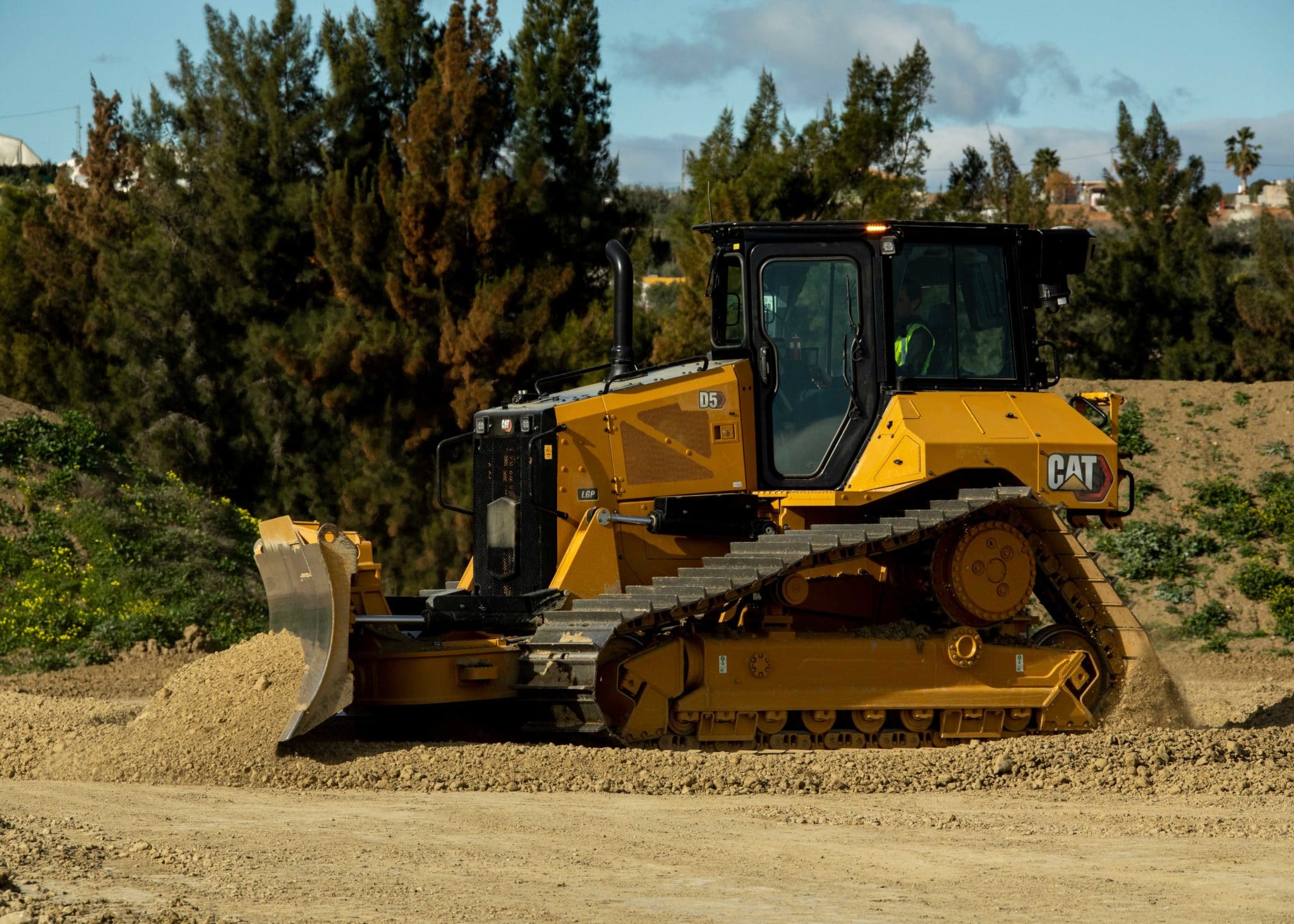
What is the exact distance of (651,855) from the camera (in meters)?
6.26

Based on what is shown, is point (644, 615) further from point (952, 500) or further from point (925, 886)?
point (925, 886)

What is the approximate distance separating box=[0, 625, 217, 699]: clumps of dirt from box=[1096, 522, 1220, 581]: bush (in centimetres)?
1136

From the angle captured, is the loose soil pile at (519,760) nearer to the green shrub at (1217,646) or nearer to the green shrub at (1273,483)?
the green shrub at (1217,646)

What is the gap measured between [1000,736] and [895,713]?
2.33 feet

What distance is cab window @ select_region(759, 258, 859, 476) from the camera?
9.62 m

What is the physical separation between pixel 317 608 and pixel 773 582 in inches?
109

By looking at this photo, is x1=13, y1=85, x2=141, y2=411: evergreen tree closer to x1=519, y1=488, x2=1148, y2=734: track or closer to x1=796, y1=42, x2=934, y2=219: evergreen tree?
x1=796, y1=42, x2=934, y2=219: evergreen tree

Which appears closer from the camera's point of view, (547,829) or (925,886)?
(925,886)

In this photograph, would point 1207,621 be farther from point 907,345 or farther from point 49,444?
point 49,444

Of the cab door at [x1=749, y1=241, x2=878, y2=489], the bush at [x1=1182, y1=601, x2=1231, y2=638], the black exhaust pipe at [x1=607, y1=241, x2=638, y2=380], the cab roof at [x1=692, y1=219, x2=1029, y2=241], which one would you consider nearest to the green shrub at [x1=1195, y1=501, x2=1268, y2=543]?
the bush at [x1=1182, y1=601, x2=1231, y2=638]

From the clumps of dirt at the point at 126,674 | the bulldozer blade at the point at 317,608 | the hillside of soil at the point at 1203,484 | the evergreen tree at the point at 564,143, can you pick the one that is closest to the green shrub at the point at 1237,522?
the hillside of soil at the point at 1203,484

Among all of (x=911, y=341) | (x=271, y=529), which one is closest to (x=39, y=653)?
(x=271, y=529)

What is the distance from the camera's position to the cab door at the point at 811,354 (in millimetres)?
9586

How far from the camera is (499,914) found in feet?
16.8
